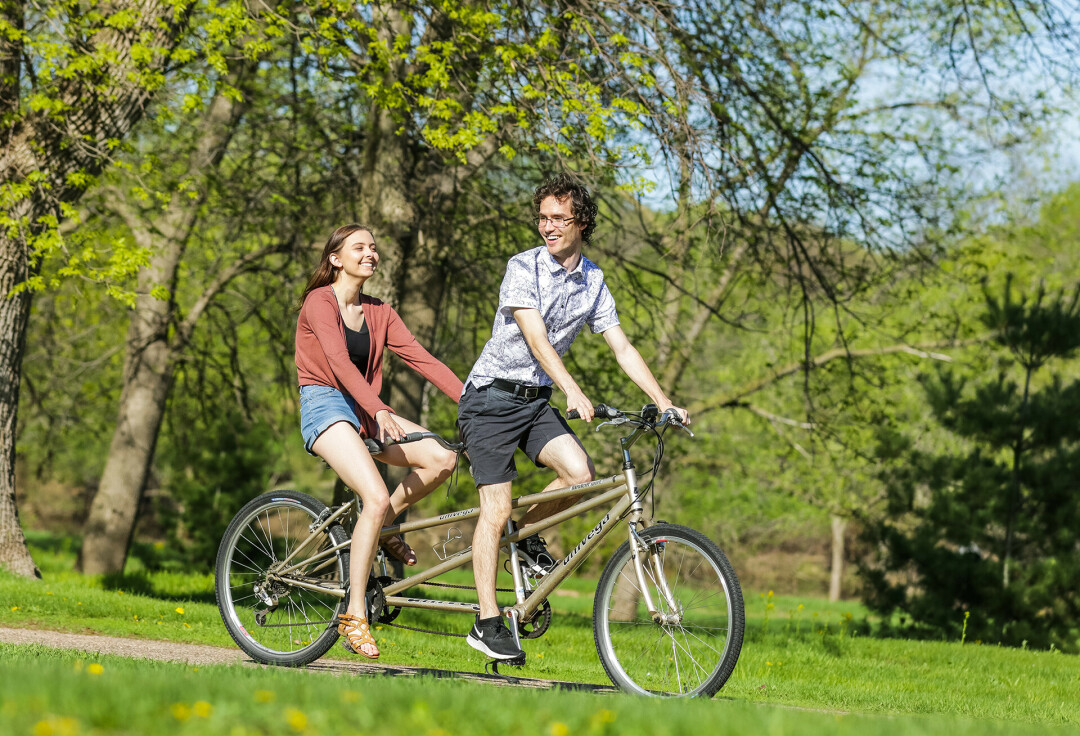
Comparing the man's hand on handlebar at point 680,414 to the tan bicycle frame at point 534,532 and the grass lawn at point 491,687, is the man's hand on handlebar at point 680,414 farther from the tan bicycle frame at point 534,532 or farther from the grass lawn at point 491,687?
the grass lawn at point 491,687

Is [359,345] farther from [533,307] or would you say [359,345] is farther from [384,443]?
[533,307]

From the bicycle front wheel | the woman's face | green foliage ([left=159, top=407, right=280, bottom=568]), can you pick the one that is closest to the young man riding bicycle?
the bicycle front wheel

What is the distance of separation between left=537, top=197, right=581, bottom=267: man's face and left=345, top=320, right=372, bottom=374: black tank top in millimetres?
1129

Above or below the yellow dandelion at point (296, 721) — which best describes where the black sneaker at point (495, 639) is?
below

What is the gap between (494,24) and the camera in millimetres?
8320

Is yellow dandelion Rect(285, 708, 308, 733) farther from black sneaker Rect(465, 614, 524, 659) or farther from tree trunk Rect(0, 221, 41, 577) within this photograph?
tree trunk Rect(0, 221, 41, 577)

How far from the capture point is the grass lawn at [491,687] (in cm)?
276

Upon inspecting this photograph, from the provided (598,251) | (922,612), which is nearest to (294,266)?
(598,251)

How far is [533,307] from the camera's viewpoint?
15.5 feet

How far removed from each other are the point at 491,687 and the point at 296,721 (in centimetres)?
154

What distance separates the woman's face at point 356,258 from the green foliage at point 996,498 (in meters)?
10.4

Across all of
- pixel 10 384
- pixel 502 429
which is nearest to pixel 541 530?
pixel 502 429

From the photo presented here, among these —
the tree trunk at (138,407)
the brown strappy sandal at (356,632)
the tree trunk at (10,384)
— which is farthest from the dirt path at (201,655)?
the tree trunk at (138,407)

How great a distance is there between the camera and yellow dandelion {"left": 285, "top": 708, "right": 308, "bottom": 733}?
2.64 meters
